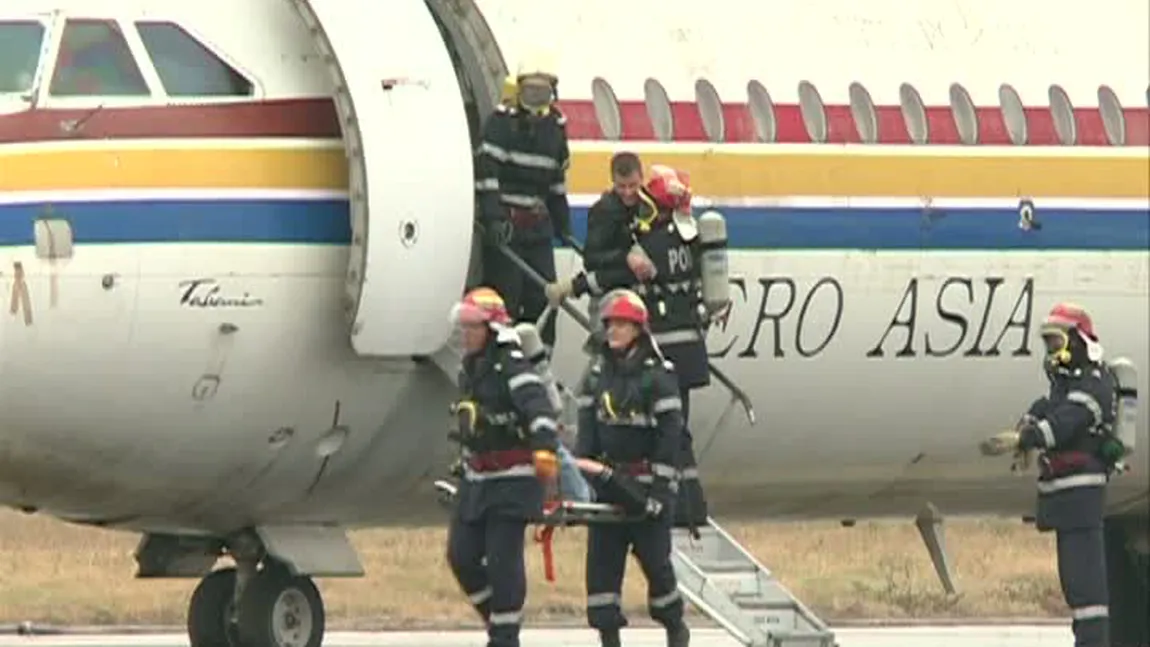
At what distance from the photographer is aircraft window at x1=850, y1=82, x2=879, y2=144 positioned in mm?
23531

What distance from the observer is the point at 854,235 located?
23.3 meters

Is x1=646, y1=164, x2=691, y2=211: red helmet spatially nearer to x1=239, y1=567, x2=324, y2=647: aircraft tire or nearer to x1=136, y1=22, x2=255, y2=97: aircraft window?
x1=136, y1=22, x2=255, y2=97: aircraft window

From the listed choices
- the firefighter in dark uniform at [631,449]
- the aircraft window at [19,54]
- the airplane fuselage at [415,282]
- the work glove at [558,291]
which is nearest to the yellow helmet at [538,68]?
the airplane fuselage at [415,282]

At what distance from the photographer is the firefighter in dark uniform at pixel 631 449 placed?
2083 cm

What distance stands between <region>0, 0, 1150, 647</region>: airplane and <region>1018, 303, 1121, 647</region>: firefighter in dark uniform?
5.74 feet

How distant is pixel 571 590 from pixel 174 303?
13.3 metres

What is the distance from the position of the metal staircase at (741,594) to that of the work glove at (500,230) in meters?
2.16

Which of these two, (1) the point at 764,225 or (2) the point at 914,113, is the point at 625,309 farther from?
(2) the point at 914,113

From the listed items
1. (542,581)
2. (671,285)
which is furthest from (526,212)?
(542,581)

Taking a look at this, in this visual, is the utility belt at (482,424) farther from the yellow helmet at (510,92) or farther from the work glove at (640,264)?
the yellow helmet at (510,92)

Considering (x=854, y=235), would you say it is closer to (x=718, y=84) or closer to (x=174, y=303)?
(x=718, y=84)

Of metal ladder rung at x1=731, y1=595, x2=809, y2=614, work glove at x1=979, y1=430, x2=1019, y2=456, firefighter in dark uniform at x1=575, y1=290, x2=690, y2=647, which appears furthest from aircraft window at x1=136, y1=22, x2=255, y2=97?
work glove at x1=979, y1=430, x2=1019, y2=456

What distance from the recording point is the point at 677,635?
21.6m

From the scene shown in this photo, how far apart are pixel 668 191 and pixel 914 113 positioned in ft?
9.34
